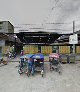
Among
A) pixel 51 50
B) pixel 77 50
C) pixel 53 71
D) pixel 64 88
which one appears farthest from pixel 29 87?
pixel 77 50

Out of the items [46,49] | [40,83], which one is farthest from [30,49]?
[40,83]

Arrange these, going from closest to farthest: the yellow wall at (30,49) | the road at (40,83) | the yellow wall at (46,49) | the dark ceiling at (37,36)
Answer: the road at (40,83) → the dark ceiling at (37,36) → the yellow wall at (30,49) → the yellow wall at (46,49)

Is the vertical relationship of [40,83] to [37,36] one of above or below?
below

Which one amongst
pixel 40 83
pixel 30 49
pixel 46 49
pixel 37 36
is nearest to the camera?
pixel 40 83

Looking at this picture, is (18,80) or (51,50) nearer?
(18,80)

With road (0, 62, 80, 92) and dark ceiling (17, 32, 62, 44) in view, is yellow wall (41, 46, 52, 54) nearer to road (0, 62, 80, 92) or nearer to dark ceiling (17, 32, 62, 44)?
dark ceiling (17, 32, 62, 44)

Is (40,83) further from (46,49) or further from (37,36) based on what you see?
(37,36)

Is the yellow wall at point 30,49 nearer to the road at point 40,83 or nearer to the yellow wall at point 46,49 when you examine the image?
the yellow wall at point 46,49

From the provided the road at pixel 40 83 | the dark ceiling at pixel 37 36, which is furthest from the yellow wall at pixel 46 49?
the road at pixel 40 83

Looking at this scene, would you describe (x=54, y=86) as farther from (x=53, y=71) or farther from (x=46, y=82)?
(x=53, y=71)

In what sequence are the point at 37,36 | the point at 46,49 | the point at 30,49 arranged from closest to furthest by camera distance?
the point at 30,49 → the point at 46,49 → the point at 37,36

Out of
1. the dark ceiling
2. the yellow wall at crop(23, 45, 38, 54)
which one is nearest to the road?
the dark ceiling

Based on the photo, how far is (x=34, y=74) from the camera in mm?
13734

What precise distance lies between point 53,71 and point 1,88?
6515mm
